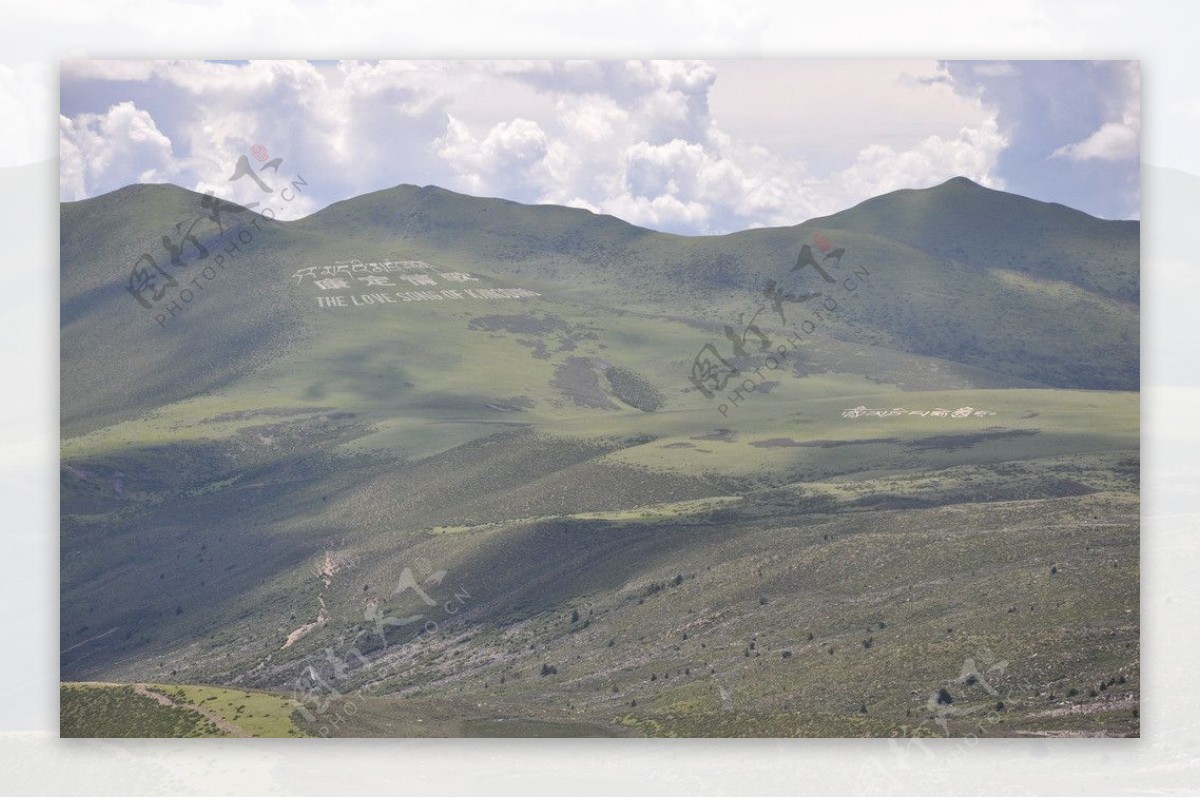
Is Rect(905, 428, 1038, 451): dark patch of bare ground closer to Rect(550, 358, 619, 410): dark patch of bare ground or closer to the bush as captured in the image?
the bush

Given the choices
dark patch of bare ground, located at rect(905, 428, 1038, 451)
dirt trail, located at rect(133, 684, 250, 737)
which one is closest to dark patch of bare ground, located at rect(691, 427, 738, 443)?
dark patch of bare ground, located at rect(905, 428, 1038, 451)

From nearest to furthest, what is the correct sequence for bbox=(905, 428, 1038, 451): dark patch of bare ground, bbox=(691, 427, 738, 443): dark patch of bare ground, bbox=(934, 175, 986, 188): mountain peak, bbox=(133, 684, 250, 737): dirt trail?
1. bbox=(133, 684, 250, 737): dirt trail
2. bbox=(905, 428, 1038, 451): dark patch of bare ground
3. bbox=(934, 175, 986, 188): mountain peak
4. bbox=(691, 427, 738, 443): dark patch of bare ground

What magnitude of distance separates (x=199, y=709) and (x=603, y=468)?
20.7 meters

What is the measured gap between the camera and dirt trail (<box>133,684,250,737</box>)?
1479 inches

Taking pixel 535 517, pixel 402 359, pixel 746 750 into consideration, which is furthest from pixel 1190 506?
pixel 402 359

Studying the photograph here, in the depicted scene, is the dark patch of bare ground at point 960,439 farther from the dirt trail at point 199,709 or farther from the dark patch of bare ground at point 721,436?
the dirt trail at point 199,709

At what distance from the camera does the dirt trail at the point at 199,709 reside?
37562 mm

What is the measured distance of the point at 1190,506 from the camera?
39344 millimetres

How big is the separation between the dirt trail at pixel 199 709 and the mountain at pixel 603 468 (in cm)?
138

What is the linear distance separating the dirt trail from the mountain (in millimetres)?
1383

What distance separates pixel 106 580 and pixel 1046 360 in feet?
129

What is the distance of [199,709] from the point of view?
39.2 m

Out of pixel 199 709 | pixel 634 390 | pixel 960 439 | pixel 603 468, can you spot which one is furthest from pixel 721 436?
pixel 199 709

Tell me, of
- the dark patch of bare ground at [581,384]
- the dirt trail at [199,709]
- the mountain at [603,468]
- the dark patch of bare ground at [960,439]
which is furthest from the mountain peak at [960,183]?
the dirt trail at [199,709]
